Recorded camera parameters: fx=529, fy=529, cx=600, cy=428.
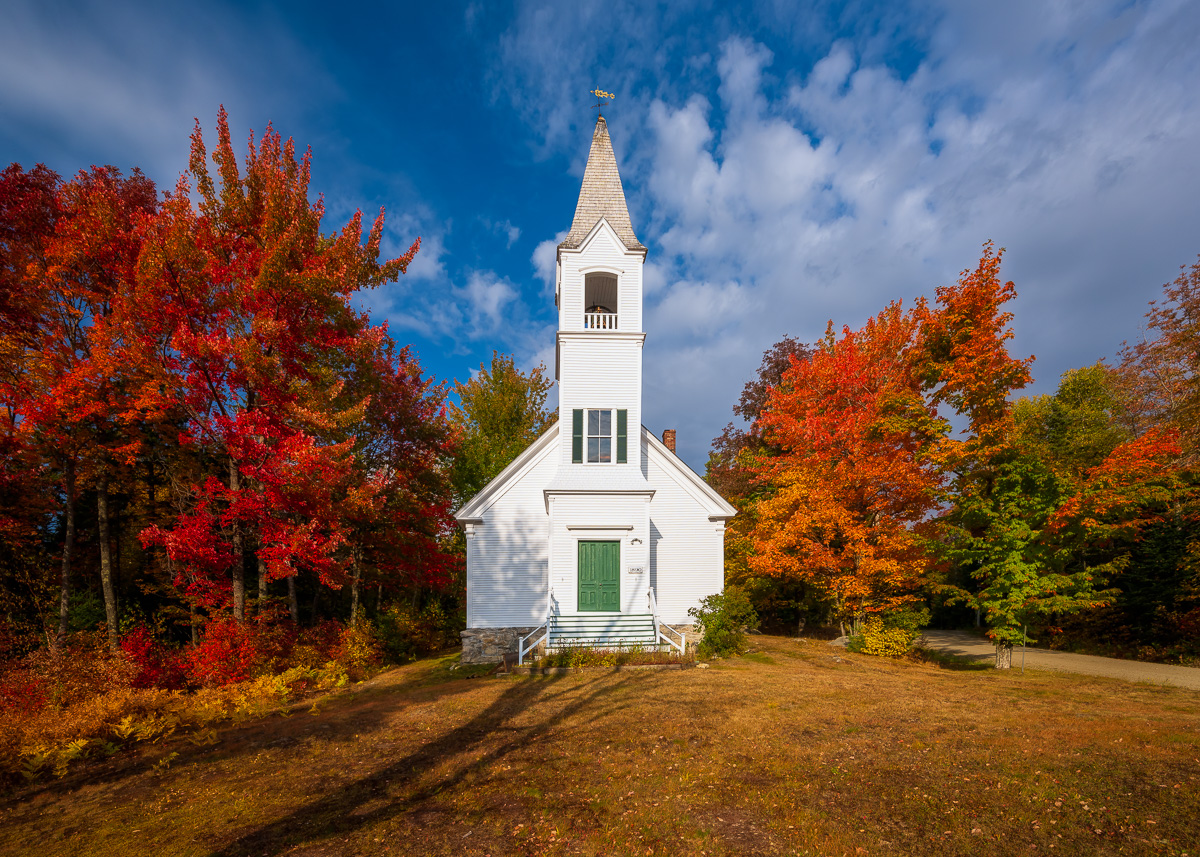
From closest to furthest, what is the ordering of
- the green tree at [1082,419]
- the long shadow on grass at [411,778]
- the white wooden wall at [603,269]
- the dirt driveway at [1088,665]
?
1. the long shadow on grass at [411,778]
2. the dirt driveway at [1088,665]
3. the white wooden wall at [603,269]
4. the green tree at [1082,419]

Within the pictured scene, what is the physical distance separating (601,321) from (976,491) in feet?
43.9

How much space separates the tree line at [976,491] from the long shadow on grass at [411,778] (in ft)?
38.6

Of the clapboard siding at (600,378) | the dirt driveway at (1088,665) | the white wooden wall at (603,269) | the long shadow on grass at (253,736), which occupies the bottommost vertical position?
the dirt driveway at (1088,665)

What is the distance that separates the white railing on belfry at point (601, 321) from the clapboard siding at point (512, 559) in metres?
5.21

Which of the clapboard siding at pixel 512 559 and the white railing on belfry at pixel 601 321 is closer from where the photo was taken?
the clapboard siding at pixel 512 559

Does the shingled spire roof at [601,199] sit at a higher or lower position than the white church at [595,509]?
higher

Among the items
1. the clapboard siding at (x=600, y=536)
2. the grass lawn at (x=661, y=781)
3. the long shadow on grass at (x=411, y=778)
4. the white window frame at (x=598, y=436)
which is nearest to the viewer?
the grass lawn at (x=661, y=781)

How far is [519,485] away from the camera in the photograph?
18469mm

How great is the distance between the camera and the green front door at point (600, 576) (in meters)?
17.1

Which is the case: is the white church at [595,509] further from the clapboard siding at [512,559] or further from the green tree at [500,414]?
the green tree at [500,414]

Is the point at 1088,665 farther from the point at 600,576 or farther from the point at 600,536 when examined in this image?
the point at 600,536

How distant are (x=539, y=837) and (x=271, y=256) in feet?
46.6

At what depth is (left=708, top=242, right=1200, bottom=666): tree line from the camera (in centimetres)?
1598

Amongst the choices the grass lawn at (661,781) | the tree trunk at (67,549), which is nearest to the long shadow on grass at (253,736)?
the grass lawn at (661,781)
